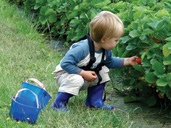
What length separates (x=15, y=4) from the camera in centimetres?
740

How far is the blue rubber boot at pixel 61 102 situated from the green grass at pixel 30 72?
0.08m

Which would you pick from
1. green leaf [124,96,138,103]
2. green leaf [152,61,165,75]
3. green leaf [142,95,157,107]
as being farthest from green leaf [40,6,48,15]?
green leaf [152,61,165,75]

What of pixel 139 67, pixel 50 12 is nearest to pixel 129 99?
pixel 139 67

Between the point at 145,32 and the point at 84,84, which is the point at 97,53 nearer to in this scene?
the point at 84,84

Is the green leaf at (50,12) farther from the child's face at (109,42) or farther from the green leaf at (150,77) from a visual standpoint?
the green leaf at (150,77)

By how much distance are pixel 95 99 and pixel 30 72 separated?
1322 mm

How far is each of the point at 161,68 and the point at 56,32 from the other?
3.44 m

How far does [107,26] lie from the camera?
2.88 m

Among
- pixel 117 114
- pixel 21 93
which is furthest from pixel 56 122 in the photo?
pixel 117 114

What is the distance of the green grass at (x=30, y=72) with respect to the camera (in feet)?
9.58

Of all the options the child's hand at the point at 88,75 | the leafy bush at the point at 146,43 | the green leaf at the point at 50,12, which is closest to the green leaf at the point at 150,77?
the leafy bush at the point at 146,43

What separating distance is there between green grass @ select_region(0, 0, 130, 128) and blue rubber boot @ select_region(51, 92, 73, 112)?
0.08 meters

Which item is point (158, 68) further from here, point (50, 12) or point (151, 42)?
point (50, 12)

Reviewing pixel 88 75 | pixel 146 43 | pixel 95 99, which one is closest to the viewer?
pixel 146 43
